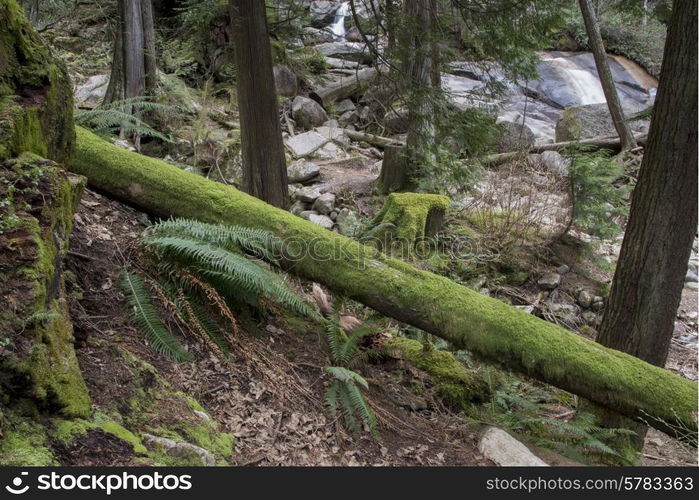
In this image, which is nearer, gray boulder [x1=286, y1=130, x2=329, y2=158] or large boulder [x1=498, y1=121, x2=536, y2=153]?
large boulder [x1=498, y1=121, x2=536, y2=153]

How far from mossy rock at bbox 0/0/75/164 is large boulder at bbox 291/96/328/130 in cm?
1030

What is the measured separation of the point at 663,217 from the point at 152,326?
14.1 feet

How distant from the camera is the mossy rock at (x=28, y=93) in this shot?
10.3 ft

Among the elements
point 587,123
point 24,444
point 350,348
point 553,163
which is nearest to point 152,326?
point 24,444

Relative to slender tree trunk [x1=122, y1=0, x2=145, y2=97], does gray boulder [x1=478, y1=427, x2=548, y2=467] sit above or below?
below

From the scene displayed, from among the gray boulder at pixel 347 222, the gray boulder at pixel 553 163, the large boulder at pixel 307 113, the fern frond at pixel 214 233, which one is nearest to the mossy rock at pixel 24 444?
the fern frond at pixel 214 233

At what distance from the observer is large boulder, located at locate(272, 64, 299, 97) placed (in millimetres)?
14500

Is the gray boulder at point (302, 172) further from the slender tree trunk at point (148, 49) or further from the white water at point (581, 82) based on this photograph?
the white water at point (581, 82)

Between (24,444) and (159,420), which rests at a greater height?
(24,444)

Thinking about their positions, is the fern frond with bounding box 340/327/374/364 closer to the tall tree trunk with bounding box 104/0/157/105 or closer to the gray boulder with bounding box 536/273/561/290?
the gray boulder with bounding box 536/273/561/290

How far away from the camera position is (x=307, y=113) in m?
13.8

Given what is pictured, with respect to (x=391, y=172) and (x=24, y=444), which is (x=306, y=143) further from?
(x=24, y=444)

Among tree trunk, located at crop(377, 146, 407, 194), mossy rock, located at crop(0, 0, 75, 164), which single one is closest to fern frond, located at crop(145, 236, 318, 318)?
mossy rock, located at crop(0, 0, 75, 164)

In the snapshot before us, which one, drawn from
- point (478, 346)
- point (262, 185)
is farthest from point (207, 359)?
point (262, 185)
